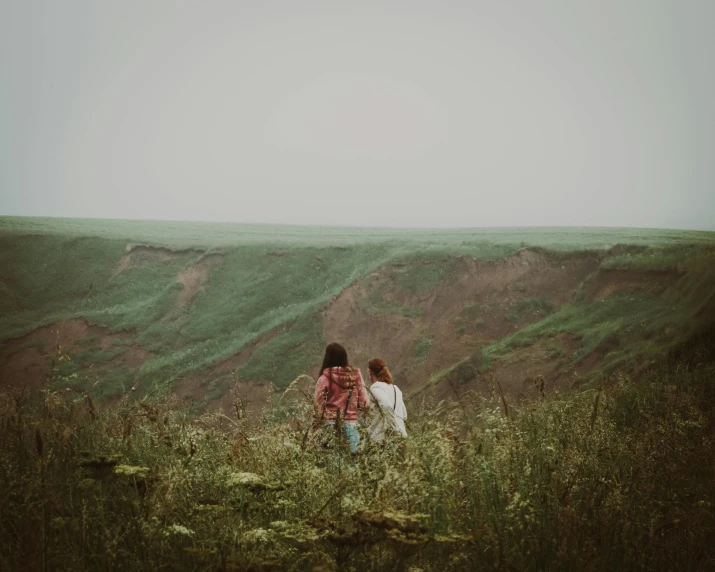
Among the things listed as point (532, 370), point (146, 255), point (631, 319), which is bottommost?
point (532, 370)

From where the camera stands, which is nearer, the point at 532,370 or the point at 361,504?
the point at 361,504

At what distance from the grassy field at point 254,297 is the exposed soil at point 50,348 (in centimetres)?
36

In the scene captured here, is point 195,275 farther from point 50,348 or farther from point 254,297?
point 50,348

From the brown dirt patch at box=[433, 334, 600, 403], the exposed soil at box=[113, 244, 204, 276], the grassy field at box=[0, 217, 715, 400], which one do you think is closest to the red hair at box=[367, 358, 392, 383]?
the brown dirt patch at box=[433, 334, 600, 403]

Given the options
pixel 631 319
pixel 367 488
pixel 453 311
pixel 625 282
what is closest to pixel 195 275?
pixel 453 311

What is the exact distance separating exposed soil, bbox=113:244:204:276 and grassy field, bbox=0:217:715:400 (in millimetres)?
163

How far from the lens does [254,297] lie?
1144 inches

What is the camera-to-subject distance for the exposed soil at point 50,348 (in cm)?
2462

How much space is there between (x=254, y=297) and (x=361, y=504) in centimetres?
2622

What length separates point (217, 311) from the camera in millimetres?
28797

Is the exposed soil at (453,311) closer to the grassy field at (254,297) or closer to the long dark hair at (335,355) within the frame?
the grassy field at (254,297)

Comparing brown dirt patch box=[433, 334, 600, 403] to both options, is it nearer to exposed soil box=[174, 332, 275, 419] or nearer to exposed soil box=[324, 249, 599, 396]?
exposed soil box=[324, 249, 599, 396]

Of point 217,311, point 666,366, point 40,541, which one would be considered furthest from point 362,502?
point 217,311

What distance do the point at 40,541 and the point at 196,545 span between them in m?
0.79
